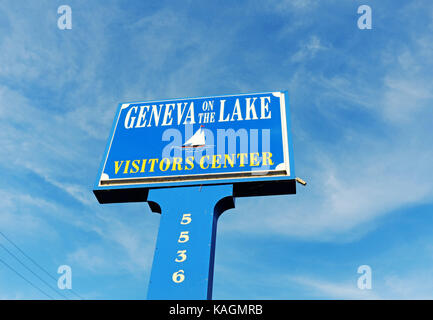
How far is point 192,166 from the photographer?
29.1ft

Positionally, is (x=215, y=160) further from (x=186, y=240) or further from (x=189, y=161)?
(x=186, y=240)

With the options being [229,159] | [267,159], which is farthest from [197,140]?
[267,159]

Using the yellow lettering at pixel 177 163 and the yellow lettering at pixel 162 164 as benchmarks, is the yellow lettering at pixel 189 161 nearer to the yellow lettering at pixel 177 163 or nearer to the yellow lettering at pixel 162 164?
the yellow lettering at pixel 177 163

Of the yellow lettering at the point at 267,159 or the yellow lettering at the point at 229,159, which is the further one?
the yellow lettering at the point at 229,159

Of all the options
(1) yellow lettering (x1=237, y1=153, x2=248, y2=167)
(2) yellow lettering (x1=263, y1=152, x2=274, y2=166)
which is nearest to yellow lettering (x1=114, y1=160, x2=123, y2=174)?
(1) yellow lettering (x1=237, y1=153, x2=248, y2=167)

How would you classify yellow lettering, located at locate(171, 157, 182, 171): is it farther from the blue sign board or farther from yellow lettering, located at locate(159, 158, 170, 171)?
yellow lettering, located at locate(159, 158, 170, 171)

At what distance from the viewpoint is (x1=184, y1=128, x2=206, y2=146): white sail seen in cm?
921

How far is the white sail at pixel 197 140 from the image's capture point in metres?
9.21

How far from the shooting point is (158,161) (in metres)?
9.09

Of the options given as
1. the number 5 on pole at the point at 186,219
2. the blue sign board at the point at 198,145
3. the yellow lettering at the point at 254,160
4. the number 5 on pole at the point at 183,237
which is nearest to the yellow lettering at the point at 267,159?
the blue sign board at the point at 198,145

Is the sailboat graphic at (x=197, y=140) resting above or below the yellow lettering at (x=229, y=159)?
above

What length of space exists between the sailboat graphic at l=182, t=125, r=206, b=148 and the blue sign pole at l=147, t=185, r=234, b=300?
119cm

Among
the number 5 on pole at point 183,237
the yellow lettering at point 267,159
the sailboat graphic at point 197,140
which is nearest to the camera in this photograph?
the number 5 on pole at point 183,237
